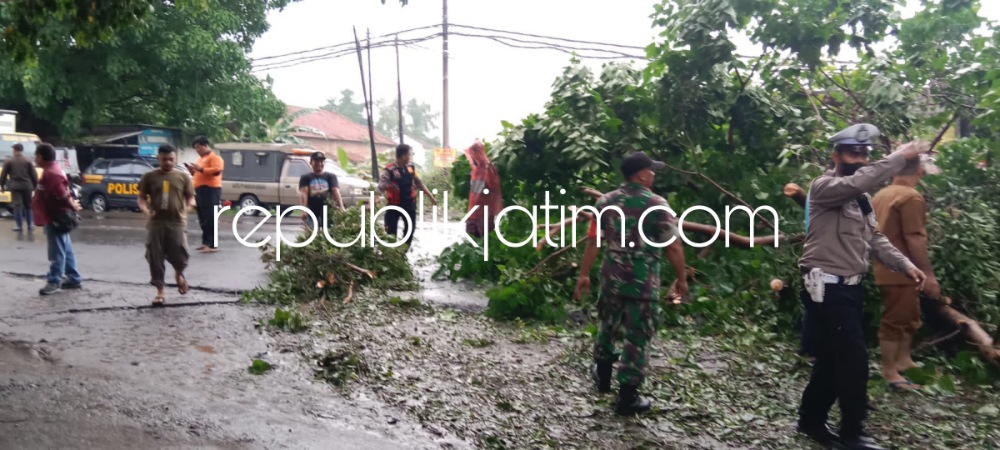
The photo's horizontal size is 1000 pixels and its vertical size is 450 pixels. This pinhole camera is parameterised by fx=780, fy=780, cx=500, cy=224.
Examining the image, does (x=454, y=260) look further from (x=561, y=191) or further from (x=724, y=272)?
(x=724, y=272)

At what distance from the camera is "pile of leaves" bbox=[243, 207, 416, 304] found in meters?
8.44

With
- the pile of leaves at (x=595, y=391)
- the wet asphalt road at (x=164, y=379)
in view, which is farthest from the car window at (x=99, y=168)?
the pile of leaves at (x=595, y=391)

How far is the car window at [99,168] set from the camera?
2250 centimetres

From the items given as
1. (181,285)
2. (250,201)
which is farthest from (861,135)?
(250,201)

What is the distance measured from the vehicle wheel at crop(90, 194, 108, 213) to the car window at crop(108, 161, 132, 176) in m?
0.76

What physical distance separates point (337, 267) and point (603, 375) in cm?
413

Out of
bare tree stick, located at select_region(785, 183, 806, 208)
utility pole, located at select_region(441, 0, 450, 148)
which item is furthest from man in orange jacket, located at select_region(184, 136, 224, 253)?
utility pole, located at select_region(441, 0, 450, 148)

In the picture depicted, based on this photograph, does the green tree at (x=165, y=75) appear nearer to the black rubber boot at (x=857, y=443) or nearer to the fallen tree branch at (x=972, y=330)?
the fallen tree branch at (x=972, y=330)

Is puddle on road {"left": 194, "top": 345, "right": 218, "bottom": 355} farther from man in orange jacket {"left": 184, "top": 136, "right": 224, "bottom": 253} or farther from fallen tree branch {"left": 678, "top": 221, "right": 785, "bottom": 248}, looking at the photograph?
man in orange jacket {"left": 184, "top": 136, "right": 224, "bottom": 253}

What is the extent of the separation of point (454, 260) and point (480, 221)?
1.96ft

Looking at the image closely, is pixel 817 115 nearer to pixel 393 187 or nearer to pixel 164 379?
pixel 393 187

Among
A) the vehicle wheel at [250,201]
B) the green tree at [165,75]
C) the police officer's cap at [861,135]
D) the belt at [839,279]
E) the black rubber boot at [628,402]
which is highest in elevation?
the green tree at [165,75]

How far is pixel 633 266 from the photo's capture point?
16.2ft

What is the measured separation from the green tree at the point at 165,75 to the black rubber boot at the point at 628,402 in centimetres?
2168
